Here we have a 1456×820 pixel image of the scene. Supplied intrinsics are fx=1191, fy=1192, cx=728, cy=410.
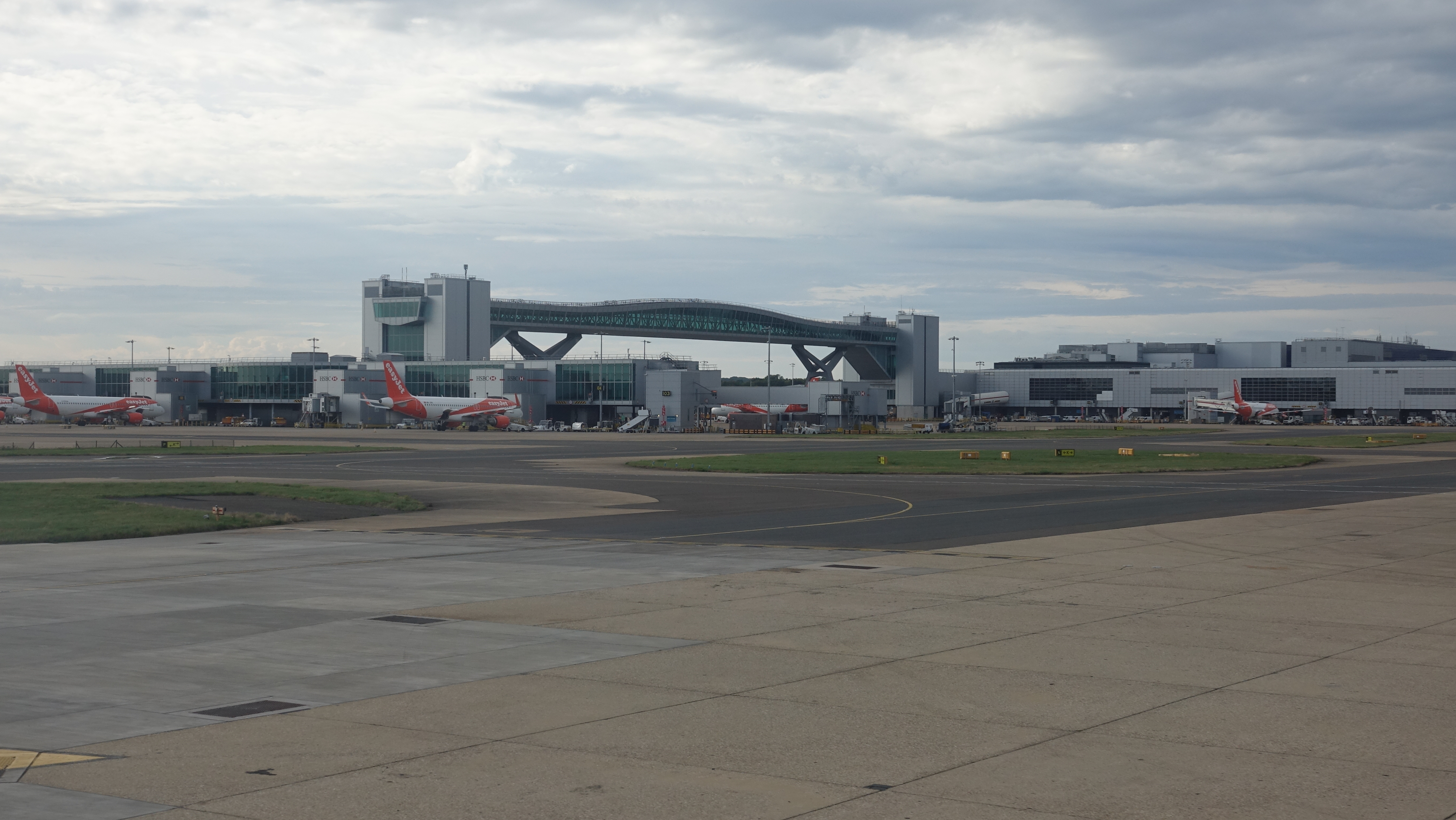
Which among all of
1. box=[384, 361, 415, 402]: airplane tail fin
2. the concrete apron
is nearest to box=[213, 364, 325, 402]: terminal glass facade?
box=[384, 361, 415, 402]: airplane tail fin

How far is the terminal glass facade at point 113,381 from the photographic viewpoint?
617ft

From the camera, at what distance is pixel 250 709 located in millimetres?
12023

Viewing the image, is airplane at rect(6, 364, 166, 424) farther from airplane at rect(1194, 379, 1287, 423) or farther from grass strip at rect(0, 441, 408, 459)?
airplane at rect(1194, 379, 1287, 423)

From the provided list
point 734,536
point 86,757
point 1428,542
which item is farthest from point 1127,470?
point 86,757

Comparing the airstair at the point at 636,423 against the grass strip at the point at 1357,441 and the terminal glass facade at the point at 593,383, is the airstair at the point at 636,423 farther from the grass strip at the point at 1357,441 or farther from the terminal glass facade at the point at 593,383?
the grass strip at the point at 1357,441

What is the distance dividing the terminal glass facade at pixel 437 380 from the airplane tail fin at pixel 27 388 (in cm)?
4623

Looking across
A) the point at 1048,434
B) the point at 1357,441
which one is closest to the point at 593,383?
the point at 1048,434

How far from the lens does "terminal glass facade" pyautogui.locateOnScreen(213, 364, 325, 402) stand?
175500mm

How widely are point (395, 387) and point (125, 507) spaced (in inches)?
4571

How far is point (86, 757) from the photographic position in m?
10.2

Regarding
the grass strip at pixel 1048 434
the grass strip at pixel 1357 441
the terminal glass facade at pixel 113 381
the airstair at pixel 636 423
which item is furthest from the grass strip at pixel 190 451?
the terminal glass facade at pixel 113 381

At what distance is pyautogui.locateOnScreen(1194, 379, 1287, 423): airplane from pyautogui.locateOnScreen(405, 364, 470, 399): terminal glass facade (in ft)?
380

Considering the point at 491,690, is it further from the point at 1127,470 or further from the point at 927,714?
the point at 1127,470

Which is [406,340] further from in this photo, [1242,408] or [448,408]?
[1242,408]
